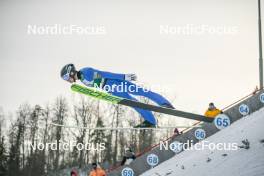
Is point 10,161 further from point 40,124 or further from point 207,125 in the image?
point 207,125

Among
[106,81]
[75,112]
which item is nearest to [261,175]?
[106,81]

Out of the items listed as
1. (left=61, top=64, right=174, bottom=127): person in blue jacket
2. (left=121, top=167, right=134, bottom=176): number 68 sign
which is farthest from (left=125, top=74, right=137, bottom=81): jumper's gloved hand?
(left=121, top=167, right=134, bottom=176): number 68 sign

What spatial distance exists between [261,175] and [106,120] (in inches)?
921

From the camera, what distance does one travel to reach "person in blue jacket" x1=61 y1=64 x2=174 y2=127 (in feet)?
31.6

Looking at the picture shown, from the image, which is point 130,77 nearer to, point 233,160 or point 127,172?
point 233,160

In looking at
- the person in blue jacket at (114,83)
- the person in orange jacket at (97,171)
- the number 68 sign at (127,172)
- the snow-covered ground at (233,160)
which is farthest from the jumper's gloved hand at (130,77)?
the number 68 sign at (127,172)

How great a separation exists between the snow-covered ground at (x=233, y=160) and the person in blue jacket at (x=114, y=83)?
1536 mm

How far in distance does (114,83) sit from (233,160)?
148 inches

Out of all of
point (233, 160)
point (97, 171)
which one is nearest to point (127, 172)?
point (97, 171)

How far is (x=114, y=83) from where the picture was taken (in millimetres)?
9703

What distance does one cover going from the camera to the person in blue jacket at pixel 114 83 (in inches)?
379

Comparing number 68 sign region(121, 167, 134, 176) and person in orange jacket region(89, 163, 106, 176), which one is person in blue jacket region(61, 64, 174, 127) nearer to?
person in orange jacket region(89, 163, 106, 176)

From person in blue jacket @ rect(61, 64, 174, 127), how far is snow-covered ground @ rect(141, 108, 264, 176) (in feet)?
5.04

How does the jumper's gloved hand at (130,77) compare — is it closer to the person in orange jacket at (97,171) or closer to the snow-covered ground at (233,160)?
the snow-covered ground at (233,160)
